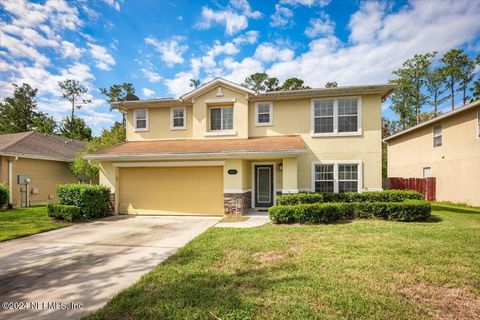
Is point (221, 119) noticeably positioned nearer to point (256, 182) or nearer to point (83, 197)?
point (256, 182)

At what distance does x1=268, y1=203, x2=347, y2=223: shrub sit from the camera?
899cm

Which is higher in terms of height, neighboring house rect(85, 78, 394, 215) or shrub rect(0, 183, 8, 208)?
neighboring house rect(85, 78, 394, 215)

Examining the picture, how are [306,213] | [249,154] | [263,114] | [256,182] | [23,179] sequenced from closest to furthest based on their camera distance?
[306,213], [249,154], [256,182], [263,114], [23,179]

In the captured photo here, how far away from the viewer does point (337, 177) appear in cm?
1209

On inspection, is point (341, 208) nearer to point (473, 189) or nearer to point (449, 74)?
point (473, 189)

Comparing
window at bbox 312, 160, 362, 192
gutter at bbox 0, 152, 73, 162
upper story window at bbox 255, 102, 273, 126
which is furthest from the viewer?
gutter at bbox 0, 152, 73, 162

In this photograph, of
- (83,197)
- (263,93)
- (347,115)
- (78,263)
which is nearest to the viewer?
(78,263)

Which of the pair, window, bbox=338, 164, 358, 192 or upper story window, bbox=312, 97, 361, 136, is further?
upper story window, bbox=312, 97, 361, 136

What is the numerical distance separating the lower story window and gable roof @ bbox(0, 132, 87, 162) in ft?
56.9

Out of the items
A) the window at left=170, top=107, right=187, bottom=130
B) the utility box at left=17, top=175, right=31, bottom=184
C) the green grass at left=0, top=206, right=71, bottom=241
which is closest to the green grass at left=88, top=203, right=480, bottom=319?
the green grass at left=0, top=206, right=71, bottom=241

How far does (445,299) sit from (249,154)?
8056 mm

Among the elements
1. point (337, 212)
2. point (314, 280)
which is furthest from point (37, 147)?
point (314, 280)

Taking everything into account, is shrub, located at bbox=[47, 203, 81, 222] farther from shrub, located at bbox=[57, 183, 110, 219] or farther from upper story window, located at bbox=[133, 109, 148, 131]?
upper story window, located at bbox=[133, 109, 148, 131]

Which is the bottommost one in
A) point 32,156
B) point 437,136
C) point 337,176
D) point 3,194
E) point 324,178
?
point 3,194
